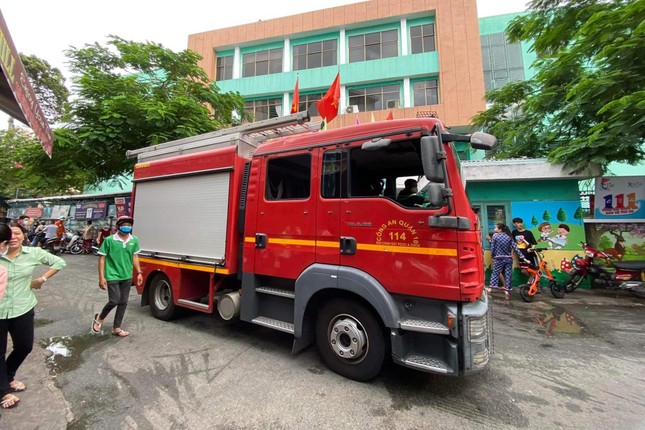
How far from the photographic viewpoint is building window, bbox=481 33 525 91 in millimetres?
23828

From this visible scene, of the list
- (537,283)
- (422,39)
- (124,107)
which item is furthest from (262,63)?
(537,283)

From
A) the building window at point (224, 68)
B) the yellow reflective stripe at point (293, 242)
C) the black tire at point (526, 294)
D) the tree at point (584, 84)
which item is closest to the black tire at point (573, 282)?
the black tire at point (526, 294)

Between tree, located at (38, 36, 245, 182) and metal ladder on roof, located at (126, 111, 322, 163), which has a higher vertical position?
tree, located at (38, 36, 245, 182)

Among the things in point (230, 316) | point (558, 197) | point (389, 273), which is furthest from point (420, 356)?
point (558, 197)

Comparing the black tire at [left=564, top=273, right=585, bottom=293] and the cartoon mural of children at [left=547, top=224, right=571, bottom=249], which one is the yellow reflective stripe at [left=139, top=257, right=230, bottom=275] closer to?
the black tire at [left=564, top=273, right=585, bottom=293]

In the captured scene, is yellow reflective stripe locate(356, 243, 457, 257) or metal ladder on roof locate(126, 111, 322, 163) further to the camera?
metal ladder on roof locate(126, 111, 322, 163)

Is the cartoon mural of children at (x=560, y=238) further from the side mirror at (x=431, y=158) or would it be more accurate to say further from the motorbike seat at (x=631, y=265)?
the side mirror at (x=431, y=158)

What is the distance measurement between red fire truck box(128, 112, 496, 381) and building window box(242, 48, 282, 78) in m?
19.4

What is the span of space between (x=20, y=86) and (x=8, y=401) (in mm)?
2850

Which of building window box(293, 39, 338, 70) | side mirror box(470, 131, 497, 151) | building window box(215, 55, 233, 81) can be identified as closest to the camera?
side mirror box(470, 131, 497, 151)

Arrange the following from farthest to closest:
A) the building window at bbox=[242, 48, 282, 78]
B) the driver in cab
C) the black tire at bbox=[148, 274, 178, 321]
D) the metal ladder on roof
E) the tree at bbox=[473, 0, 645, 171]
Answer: the building window at bbox=[242, 48, 282, 78]
the tree at bbox=[473, 0, 645, 171]
the black tire at bbox=[148, 274, 178, 321]
the metal ladder on roof
the driver in cab

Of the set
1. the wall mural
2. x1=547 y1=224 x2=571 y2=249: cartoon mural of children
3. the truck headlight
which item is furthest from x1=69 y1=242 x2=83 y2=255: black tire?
x1=547 y1=224 x2=571 y2=249: cartoon mural of children

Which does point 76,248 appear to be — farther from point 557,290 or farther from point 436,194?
point 557,290

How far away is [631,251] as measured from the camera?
329 inches
